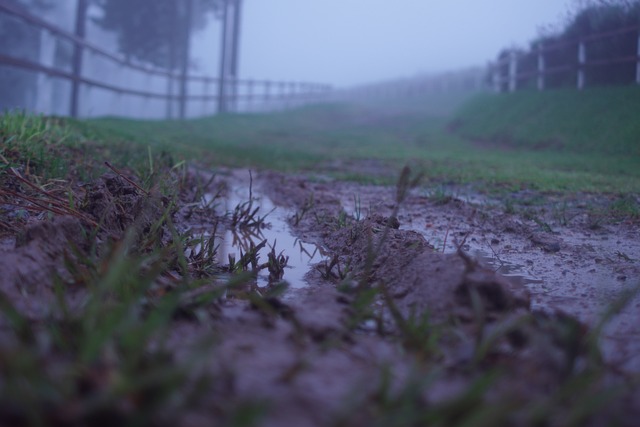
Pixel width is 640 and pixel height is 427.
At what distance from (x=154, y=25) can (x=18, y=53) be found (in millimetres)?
9494

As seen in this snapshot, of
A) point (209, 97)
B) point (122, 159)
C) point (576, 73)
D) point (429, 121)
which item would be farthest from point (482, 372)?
point (209, 97)

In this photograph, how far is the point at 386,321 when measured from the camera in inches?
63.3

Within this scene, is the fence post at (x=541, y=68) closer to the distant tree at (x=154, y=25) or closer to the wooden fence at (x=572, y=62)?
the wooden fence at (x=572, y=62)

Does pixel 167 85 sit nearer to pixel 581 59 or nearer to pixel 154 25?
pixel 154 25

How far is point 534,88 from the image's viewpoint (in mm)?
12977

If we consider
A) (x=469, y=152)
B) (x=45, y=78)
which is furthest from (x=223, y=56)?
(x=469, y=152)

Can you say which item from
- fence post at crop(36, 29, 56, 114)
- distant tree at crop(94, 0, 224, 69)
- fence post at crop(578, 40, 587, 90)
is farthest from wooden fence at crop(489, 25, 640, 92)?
distant tree at crop(94, 0, 224, 69)

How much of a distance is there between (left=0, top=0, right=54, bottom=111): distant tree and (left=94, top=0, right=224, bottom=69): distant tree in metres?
4.90

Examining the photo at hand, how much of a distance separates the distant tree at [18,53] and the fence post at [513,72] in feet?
32.4

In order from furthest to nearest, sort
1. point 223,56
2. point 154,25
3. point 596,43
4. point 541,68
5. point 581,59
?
point 223,56 < point 154,25 < point 541,68 < point 581,59 < point 596,43

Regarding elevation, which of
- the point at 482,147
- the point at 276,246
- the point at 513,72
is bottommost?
the point at 276,246

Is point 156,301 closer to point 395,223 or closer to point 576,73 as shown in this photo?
point 395,223

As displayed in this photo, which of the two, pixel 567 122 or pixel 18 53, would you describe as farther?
pixel 567 122

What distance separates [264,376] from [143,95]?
17325mm
